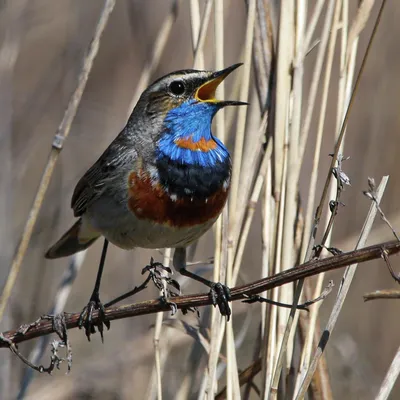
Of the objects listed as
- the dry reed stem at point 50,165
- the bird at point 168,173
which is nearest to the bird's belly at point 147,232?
the bird at point 168,173

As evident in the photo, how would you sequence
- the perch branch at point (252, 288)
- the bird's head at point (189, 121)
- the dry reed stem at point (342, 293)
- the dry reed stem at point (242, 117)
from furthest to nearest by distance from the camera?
the bird's head at point (189, 121), the dry reed stem at point (242, 117), the dry reed stem at point (342, 293), the perch branch at point (252, 288)

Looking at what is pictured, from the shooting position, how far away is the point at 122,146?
10.2 ft

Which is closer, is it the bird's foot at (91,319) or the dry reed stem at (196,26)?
the bird's foot at (91,319)

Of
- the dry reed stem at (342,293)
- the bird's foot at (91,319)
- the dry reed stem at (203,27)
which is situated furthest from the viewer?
the dry reed stem at (203,27)

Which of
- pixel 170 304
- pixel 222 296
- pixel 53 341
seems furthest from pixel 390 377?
pixel 53 341

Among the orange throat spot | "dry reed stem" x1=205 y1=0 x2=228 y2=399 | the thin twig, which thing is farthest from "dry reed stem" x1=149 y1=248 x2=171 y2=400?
the thin twig

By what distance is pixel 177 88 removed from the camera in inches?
118

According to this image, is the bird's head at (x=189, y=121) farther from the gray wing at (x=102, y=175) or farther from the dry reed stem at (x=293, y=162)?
the dry reed stem at (x=293, y=162)

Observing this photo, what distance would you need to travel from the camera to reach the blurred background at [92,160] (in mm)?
3834

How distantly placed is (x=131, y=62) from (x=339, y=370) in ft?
7.77

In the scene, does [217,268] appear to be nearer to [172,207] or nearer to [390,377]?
[172,207]

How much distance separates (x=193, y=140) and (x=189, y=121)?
0.08 meters

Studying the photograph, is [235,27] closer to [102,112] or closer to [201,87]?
[102,112]

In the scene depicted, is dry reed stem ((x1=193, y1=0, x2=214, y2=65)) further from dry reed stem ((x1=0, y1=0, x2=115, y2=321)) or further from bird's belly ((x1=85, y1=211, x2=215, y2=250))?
bird's belly ((x1=85, y1=211, x2=215, y2=250))
